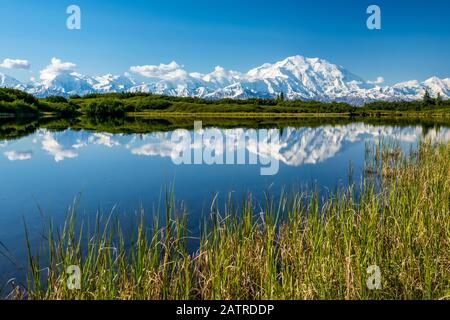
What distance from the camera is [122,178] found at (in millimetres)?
19594

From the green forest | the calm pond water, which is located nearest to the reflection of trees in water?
the calm pond water

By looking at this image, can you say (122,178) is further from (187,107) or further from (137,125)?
(187,107)

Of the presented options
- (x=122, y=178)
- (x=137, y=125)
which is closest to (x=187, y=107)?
(x=137, y=125)

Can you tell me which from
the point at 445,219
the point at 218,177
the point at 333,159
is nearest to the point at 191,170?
the point at 218,177

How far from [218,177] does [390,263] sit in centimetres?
1419

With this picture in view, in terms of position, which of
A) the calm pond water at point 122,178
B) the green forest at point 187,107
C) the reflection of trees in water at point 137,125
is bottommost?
the calm pond water at point 122,178

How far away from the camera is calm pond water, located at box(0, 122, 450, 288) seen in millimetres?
12391

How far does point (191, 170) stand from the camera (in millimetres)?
22250

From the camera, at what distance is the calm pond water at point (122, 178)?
12.4 metres

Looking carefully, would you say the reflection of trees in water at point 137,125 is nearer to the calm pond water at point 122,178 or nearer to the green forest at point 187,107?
the calm pond water at point 122,178

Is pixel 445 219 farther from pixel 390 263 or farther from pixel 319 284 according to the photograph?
pixel 319 284

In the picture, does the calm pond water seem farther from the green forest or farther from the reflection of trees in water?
the green forest

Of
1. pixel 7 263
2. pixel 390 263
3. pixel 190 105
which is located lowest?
pixel 7 263

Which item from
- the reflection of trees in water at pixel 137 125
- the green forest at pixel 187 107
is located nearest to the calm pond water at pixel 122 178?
Answer: the reflection of trees in water at pixel 137 125
